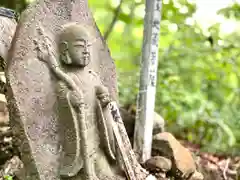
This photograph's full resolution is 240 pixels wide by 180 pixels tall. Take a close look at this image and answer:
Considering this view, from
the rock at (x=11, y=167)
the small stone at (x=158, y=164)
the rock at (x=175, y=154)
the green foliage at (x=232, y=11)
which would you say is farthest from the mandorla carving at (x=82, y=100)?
the green foliage at (x=232, y=11)

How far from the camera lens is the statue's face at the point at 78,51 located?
7.56 feet

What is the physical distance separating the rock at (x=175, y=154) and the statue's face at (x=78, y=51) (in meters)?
1.18

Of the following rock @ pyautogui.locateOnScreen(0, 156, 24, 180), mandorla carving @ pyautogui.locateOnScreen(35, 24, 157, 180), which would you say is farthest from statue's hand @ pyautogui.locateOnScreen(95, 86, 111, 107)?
rock @ pyautogui.locateOnScreen(0, 156, 24, 180)

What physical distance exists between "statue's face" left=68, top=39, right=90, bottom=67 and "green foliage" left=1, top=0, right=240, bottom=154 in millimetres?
1792

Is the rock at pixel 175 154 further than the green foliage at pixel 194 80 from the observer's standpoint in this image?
No

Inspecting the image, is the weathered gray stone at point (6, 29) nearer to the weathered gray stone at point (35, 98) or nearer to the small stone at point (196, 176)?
the weathered gray stone at point (35, 98)

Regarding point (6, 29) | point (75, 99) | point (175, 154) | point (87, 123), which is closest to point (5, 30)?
point (6, 29)

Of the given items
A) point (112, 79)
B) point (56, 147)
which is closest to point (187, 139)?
point (112, 79)

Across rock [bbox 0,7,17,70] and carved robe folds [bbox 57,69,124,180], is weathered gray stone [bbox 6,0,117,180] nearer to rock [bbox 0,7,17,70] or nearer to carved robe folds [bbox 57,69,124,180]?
carved robe folds [bbox 57,69,124,180]

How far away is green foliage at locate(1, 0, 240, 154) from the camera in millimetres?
4285

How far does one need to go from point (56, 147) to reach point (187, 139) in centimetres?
306

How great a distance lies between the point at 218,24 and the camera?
4.18 metres

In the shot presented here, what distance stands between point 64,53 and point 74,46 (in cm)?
7

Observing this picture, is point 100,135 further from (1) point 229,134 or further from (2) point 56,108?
(1) point 229,134
